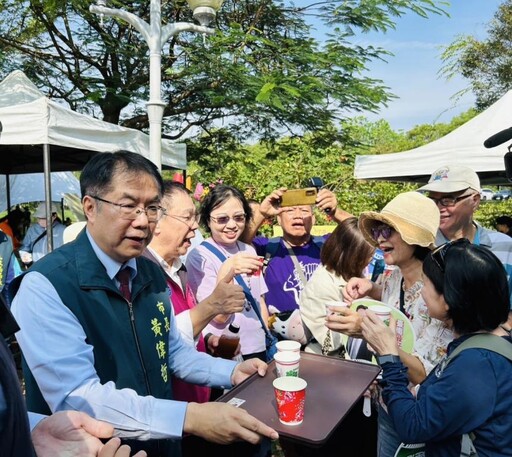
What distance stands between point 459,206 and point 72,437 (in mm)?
2614

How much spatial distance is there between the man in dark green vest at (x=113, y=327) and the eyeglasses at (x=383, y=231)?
1.20 metres

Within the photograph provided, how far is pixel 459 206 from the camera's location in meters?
2.84

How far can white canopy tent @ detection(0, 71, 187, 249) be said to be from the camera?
4270mm

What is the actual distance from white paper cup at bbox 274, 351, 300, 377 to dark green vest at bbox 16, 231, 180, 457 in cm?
44

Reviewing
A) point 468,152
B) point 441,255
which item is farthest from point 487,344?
point 468,152

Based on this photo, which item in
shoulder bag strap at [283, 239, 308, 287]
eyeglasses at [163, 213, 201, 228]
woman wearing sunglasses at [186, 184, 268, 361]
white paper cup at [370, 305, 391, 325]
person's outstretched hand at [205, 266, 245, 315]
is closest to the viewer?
white paper cup at [370, 305, 391, 325]

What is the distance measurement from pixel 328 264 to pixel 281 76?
5851mm

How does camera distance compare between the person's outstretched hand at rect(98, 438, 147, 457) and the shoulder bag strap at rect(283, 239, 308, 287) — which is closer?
the person's outstretched hand at rect(98, 438, 147, 457)

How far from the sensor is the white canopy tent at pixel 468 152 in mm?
4893

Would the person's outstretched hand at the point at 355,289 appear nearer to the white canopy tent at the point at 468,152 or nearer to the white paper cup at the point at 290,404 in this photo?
the white paper cup at the point at 290,404

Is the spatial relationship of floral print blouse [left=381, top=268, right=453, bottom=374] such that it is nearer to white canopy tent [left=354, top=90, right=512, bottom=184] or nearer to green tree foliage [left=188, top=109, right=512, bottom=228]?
white canopy tent [left=354, top=90, right=512, bottom=184]

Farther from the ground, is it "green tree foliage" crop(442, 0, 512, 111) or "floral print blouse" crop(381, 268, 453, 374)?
"green tree foliage" crop(442, 0, 512, 111)

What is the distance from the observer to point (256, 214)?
367 centimetres

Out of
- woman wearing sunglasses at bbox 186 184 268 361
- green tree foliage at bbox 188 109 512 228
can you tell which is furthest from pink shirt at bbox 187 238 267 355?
green tree foliage at bbox 188 109 512 228
